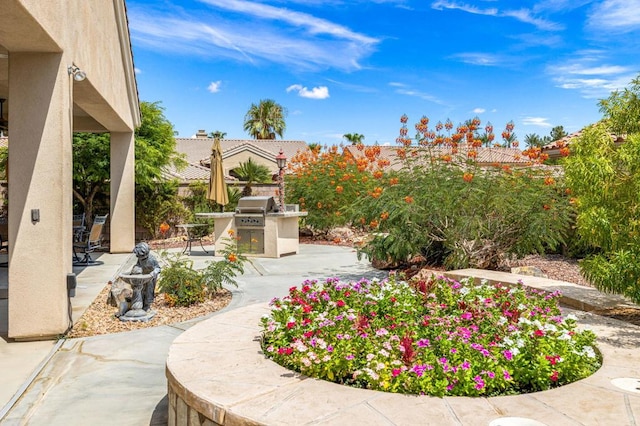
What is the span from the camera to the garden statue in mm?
6148

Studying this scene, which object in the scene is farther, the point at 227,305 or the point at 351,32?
the point at 351,32

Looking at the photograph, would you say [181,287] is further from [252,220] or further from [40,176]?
[252,220]

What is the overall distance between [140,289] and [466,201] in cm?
487

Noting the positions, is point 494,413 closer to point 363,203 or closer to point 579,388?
point 579,388

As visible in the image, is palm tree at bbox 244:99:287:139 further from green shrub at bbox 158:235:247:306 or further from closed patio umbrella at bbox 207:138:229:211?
green shrub at bbox 158:235:247:306

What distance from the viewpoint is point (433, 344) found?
3.63 meters

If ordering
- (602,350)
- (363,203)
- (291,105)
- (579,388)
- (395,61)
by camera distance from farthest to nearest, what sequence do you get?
(291,105) → (395,61) → (363,203) → (602,350) → (579,388)

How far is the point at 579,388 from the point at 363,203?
638cm

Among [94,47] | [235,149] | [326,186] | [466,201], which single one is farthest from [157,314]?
[235,149]

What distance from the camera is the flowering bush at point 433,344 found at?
307 centimetres

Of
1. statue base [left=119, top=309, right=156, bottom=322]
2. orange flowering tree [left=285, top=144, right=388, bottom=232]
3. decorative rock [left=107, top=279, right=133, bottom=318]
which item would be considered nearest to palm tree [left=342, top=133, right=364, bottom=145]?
orange flowering tree [left=285, top=144, right=388, bottom=232]

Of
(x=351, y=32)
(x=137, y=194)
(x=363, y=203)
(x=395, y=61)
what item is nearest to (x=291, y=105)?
(x=395, y=61)

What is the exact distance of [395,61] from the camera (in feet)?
80.1

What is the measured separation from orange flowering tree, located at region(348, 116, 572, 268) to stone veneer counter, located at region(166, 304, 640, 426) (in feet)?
13.9
